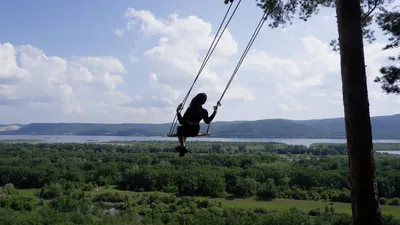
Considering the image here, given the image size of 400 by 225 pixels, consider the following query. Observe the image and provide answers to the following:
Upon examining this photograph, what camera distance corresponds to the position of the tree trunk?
483 centimetres

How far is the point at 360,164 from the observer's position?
15.9 feet

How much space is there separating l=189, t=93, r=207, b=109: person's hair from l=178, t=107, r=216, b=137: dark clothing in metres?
0.08

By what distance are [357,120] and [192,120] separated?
10.4 feet

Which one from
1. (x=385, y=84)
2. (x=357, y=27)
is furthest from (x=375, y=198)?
(x=385, y=84)

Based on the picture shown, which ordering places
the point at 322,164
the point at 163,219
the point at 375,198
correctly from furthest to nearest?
1. the point at 322,164
2. the point at 163,219
3. the point at 375,198

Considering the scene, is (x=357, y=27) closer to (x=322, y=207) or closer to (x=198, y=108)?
(x=198, y=108)

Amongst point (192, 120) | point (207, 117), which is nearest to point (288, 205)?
point (207, 117)

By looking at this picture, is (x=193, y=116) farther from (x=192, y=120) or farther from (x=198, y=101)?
(x=198, y=101)

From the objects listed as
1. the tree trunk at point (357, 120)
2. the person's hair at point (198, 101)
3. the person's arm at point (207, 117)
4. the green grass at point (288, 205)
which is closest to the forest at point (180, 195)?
the green grass at point (288, 205)

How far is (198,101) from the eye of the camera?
702cm

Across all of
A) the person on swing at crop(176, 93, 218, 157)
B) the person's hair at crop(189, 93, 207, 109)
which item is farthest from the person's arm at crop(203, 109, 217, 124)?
the person's hair at crop(189, 93, 207, 109)

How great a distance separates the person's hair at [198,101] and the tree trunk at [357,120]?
8.83ft

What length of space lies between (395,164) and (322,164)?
1219 cm

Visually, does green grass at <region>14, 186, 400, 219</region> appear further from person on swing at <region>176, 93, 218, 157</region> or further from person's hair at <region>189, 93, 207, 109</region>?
person's hair at <region>189, 93, 207, 109</region>
